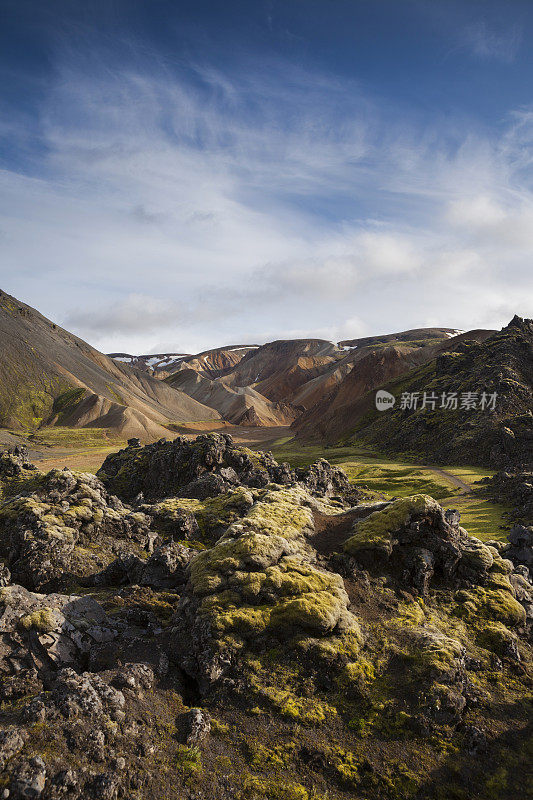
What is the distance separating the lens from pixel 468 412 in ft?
291

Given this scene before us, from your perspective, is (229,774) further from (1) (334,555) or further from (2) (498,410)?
(2) (498,410)

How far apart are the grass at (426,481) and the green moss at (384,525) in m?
22.4

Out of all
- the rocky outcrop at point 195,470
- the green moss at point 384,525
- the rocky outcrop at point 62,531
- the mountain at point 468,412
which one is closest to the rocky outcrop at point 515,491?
the mountain at point 468,412

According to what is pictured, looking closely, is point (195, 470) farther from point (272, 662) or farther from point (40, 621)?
point (272, 662)

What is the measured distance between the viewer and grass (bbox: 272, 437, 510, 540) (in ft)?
147

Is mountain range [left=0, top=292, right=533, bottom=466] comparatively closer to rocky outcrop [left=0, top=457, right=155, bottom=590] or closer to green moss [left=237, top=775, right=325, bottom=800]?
rocky outcrop [left=0, top=457, right=155, bottom=590]

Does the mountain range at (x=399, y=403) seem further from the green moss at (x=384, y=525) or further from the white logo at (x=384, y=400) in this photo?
the green moss at (x=384, y=525)

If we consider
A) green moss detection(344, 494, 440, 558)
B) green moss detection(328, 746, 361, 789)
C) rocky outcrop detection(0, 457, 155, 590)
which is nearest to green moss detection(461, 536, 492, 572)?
green moss detection(344, 494, 440, 558)

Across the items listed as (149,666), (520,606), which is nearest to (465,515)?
(520,606)

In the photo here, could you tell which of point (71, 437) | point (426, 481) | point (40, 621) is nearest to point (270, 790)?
point (40, 621)

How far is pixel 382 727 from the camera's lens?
1297cm

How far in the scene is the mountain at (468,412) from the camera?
2921 inches

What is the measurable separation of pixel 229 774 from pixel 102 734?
→ 357cm

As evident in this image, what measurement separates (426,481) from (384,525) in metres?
47.5
